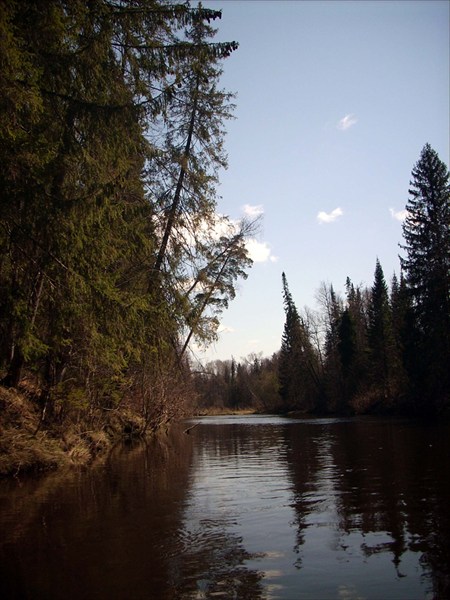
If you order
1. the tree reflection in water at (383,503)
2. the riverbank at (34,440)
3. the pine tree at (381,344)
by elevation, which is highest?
the pine tree at (381,344)

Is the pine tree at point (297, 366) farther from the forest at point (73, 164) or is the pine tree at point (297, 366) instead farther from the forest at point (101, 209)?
the forest at point (73, 164)

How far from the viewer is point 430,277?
33.6 metres

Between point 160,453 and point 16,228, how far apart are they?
11083mm

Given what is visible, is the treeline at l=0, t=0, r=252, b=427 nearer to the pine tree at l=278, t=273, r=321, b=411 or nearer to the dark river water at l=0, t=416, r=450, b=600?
the dark river water at l=0, t=416, r=450, b=600

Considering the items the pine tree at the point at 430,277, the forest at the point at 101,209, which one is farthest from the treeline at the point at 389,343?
the forest at the point at 101,209

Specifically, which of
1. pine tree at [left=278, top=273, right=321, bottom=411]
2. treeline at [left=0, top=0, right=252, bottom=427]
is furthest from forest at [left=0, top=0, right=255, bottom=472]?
pine tree at [left=278, top=273, right=321, bottom=411]

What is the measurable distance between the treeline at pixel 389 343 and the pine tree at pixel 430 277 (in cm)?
7

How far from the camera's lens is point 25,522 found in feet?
24.9

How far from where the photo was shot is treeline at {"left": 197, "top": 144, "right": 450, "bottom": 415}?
109 feet

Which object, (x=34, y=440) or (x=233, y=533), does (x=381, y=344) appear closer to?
(x=34, y=440)

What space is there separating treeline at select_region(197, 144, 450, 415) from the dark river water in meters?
22.2

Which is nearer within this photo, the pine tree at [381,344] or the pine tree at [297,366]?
the pine tree at [381,344]

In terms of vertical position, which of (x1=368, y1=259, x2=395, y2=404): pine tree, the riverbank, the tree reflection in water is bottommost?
the tree reflection in water

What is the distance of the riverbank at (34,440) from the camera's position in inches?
464
